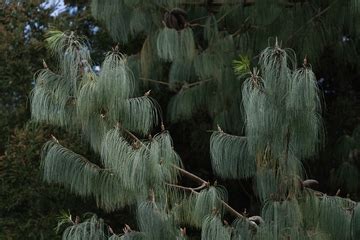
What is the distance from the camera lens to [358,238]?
2338 millimetres

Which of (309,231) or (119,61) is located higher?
(119,61)

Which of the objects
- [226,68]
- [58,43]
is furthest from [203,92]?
[58,43]

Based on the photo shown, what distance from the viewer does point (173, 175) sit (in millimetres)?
2428

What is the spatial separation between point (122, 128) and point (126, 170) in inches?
6.6

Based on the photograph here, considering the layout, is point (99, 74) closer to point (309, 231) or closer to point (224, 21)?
point (309, 231)

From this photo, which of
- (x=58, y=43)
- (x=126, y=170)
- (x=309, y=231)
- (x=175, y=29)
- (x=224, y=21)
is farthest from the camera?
(x=224, y=21)

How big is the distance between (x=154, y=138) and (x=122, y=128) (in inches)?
4.9

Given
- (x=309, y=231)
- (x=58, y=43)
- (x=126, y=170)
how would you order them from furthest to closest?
(x=58, y=43) < (x=126, y=170) < (x=309, y=231)

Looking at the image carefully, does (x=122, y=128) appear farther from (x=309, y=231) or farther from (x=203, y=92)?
(x=203, y=92)

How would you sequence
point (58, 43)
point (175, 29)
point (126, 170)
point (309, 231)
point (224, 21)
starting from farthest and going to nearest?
1. point (224, 21)
2. point (175, 29)
3. point (58, 43)
4. point (126, 170)
5. point (309, 231)

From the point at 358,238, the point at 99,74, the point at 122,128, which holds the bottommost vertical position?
the point at 358,238

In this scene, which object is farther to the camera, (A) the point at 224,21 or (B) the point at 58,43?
(A) the point at 224,21

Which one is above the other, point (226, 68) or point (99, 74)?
point (99, 74)

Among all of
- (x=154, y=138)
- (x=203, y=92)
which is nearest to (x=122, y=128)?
(x=154, y=138)
